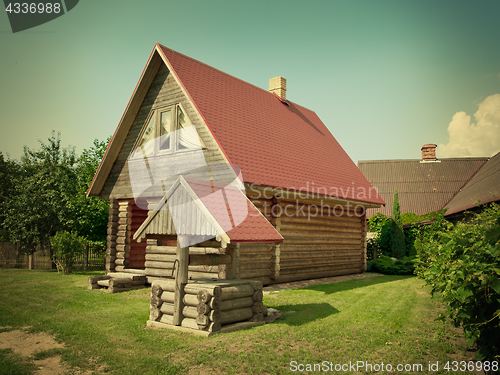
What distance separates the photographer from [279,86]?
19281 millimetres

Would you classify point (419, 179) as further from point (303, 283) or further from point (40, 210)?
point (40, 210)

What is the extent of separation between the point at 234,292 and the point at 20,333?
13.8 ft

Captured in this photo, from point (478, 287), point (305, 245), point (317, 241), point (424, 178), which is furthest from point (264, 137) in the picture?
point (424, 178)

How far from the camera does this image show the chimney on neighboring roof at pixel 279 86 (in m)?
19.3

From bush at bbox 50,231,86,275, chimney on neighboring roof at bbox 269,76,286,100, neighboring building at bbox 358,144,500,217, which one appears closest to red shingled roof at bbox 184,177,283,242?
bush at bbox 50,231,86,275

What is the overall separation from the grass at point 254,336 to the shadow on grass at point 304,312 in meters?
0.02

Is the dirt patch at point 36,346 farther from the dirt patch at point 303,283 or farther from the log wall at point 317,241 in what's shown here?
the log wall at point 317,241

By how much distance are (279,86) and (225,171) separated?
990cm

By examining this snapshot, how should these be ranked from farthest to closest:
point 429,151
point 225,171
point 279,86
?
A: point 429,151, point 279,86, point 225,171

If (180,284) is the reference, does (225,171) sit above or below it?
above

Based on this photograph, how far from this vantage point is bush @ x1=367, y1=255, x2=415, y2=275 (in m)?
17.9

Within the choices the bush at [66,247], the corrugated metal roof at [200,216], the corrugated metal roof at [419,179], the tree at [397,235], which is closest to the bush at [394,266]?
the tree at [397,235]

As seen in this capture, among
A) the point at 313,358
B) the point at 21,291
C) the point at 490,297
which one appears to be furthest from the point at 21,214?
the point at 490,297

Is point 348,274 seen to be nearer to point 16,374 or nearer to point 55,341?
point 55,341
